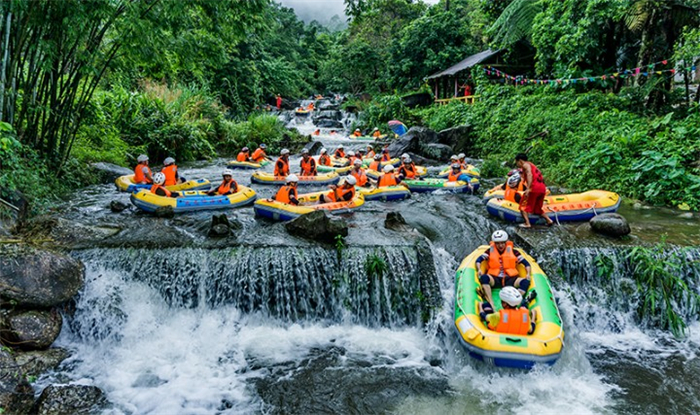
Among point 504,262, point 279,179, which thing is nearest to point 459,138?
point 279,179

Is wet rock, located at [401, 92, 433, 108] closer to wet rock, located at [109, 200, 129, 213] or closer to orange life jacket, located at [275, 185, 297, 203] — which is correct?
orange life jacket, located at [275, 185, 297, 203]

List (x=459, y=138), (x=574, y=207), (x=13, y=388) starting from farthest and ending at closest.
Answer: (x=459, y=138) < (x=574, y=207) < (x=13, y=388)

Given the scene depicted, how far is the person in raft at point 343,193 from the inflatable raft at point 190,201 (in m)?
1.96

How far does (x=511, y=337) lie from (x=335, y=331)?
2595 mm

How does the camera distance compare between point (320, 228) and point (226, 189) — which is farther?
point (226, 189)

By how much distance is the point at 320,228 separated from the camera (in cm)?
745

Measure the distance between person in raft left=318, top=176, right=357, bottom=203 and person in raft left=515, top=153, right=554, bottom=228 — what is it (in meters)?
3.64

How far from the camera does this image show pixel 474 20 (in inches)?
1219

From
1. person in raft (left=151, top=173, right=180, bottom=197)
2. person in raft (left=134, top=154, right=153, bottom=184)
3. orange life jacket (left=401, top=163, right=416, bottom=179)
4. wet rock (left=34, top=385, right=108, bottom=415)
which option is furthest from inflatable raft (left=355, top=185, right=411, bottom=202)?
wet rock (left=34, top=385, right=108, bottom=415)

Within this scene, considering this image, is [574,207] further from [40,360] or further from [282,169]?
[40,360]

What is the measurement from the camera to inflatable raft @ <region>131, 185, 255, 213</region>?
30.0 ft

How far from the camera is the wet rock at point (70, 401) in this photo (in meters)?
4.44

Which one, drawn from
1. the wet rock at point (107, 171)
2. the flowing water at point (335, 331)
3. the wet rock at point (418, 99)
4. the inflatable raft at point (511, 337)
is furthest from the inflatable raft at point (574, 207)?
the wet rock at point (418, 99)

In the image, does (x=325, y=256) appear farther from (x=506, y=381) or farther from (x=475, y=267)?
(x=506, y=381)
